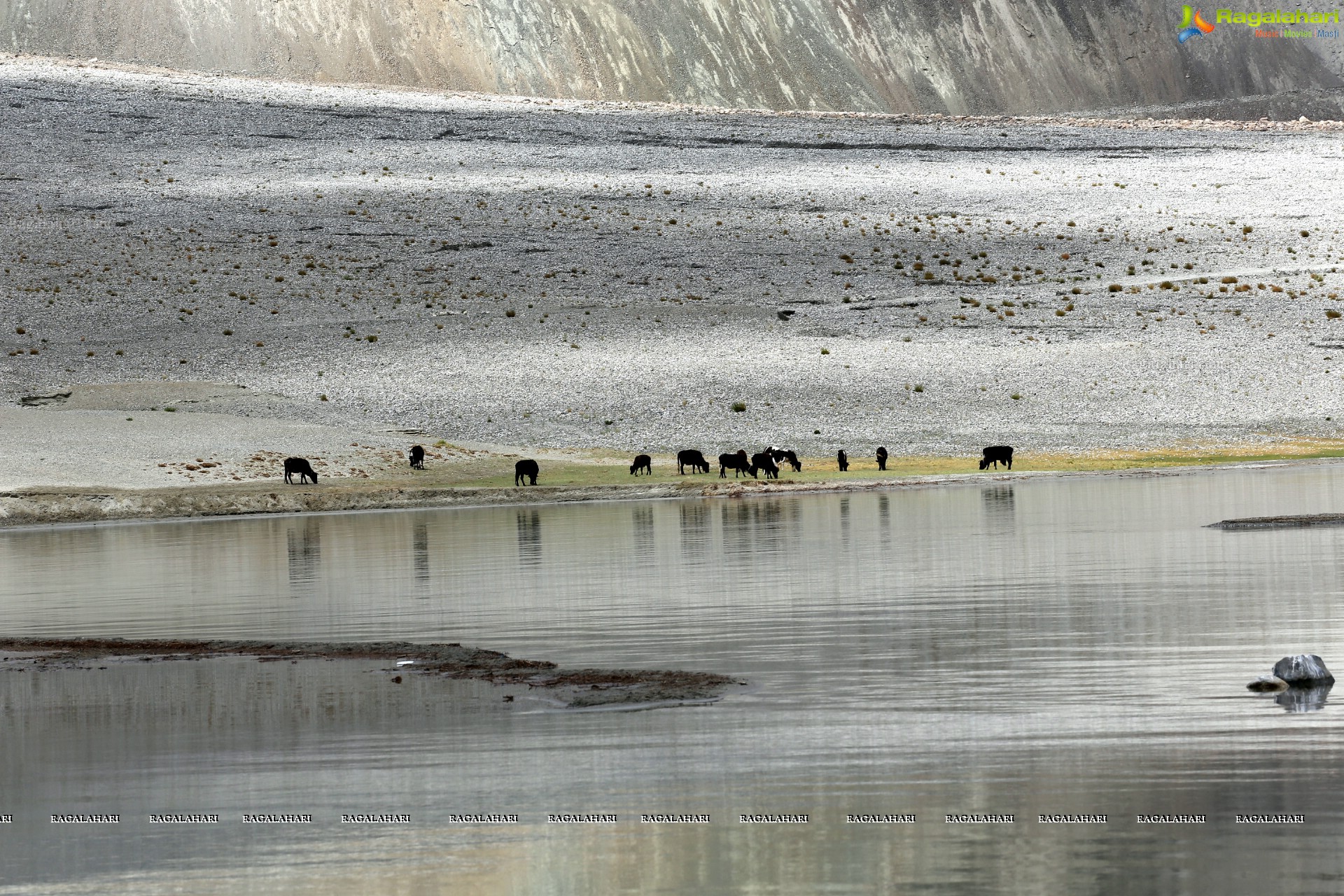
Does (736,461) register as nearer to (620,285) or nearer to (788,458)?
(788,458)

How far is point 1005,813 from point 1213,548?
A: 15941 mm

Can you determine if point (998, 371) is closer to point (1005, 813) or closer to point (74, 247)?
point (74, 247)

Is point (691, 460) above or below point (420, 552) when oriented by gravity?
above

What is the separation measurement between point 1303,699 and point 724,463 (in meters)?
36.1

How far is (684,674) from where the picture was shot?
45.1 ft

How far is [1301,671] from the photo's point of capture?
40.4ft

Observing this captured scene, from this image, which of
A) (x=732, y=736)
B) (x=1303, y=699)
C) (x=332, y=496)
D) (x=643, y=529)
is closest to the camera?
(x=732, y=736)

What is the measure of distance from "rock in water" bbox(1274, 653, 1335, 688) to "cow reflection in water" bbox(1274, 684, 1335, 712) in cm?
4

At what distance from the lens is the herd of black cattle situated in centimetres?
4741

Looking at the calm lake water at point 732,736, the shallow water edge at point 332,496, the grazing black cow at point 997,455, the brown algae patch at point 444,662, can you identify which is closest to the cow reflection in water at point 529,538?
the calm lake water at point 732,736

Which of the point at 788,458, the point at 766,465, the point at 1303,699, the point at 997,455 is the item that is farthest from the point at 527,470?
the point at 1303,699

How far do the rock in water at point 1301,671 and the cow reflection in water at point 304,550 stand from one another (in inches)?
532

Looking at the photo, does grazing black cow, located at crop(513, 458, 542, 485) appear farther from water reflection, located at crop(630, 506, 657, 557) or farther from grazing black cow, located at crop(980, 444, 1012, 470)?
grazing black cow, located at crop(980, 444, 1012, 470)

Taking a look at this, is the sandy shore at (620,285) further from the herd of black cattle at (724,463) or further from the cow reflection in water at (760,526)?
the cow reflection in water at (760,526)
